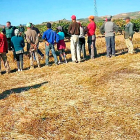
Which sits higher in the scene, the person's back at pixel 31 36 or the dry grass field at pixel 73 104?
the person's back at pixel 31 36

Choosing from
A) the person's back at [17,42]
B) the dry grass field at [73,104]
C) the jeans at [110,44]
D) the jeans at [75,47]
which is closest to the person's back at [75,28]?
the jeans at [75,47]

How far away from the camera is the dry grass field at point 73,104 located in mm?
4082

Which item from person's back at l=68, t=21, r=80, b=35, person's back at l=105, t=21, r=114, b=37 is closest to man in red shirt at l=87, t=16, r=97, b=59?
person's back at l=105, t=21, r=114, b=37

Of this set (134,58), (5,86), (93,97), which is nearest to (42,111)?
(93,97)

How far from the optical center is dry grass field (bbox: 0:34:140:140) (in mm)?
4082

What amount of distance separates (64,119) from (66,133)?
576 mm

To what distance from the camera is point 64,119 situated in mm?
4602

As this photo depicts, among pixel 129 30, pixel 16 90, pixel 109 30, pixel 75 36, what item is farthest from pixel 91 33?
pixel 16 90

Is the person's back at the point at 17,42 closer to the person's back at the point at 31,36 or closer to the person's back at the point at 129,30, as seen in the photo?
the person's back at the point at 31,36

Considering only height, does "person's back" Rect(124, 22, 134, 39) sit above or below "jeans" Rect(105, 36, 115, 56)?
above

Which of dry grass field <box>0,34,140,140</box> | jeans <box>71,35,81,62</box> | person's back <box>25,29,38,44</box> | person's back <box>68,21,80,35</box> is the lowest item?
dry grass field <box>0,34,140,140</box>

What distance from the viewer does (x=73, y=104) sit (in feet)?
17.6

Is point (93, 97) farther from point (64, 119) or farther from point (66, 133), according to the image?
point (66, 133)

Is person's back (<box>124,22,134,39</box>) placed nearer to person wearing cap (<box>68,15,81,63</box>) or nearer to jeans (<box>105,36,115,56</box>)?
jeans (<box>105,36,115,56</box>)
